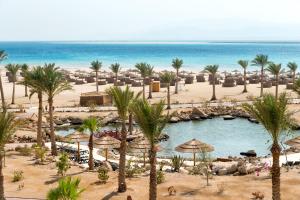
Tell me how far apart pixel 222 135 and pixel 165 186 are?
72.5ft

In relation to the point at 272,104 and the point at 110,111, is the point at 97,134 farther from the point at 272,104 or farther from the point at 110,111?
the point at 272,104

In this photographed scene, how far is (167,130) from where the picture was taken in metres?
52.1

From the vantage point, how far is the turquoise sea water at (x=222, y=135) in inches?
1703

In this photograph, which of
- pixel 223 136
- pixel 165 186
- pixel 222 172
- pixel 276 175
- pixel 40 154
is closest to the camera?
pixel 276 175

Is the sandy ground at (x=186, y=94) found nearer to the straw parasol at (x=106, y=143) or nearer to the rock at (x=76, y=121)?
the rock at (x=76, y=121)

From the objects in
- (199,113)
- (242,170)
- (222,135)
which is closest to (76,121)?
(199,113)

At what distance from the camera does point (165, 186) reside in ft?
93.8

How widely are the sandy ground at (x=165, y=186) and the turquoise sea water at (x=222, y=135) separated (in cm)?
1135

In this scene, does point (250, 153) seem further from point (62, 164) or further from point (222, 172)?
point (62, 164)

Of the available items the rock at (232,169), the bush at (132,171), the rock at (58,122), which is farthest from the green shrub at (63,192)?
the rock at (58,122)

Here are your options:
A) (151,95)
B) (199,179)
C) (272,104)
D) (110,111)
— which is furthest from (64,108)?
(272,104)

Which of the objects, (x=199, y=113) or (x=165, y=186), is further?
(x=199, y=113)

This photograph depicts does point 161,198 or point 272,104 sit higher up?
point 272,104

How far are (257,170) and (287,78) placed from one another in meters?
59.8
